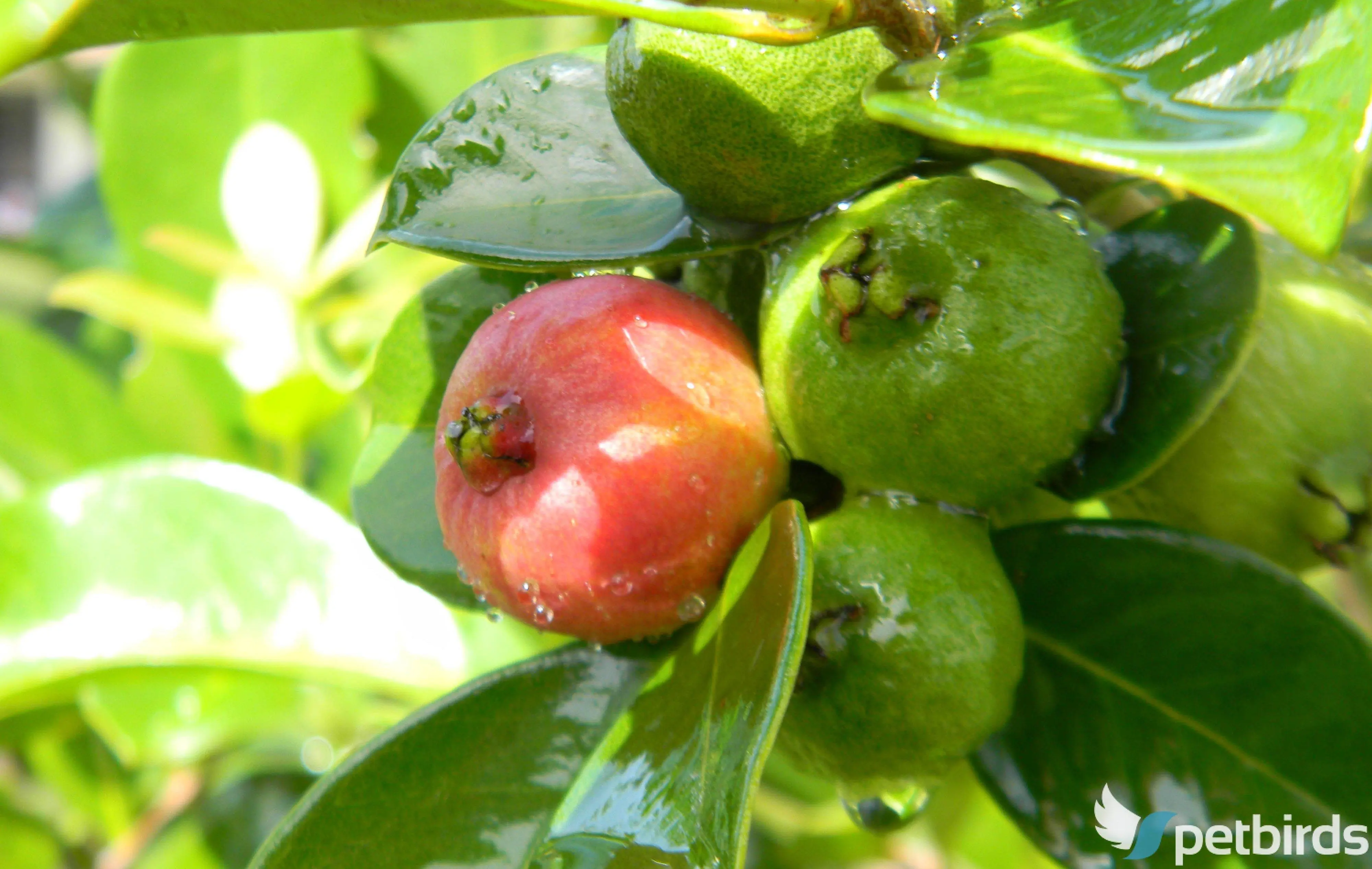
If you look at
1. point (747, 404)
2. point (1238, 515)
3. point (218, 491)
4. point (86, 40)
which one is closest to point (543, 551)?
point (747, 404)

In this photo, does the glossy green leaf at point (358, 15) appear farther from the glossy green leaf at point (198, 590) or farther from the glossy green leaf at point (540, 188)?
the glossy green leaf at point (198, 590)

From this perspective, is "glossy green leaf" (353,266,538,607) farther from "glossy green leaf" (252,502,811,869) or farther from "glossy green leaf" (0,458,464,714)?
"glossy green leaf" (0,458,464,714)

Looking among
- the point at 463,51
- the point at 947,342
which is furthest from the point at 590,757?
the point at 463,51

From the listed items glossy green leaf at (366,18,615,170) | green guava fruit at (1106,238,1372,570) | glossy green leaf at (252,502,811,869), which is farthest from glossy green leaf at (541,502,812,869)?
glossy green leaf at (366,18,615,170)

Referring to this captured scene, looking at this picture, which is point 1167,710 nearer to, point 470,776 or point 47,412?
point 470,776

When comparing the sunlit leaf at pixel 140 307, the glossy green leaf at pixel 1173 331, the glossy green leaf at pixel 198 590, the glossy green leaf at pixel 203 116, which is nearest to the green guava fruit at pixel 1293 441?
the glossy green leaf at pixel 1173 331

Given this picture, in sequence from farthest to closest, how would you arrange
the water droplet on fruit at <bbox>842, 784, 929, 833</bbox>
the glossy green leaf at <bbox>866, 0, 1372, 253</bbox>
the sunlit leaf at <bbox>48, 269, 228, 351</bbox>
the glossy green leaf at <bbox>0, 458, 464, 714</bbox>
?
1. the sunlit leaf at <bbox>48, 269, 228, 351</bbox>
2. the glossy green leaf at <bbox>0, 458, 464, 714</bbox>
3. the water droplet on fruit at <bbox>842, 784, 929, 833</bbox>
4. the glossy green leaf at <bbox>866, 0, 1372, 253</bbox>
